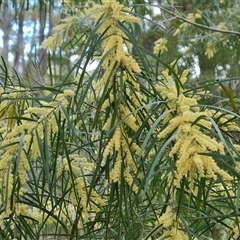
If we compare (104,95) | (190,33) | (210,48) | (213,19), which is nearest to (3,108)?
(104,95)

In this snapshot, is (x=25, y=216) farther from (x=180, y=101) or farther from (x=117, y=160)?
(x=180, y=101)

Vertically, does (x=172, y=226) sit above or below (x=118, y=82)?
below

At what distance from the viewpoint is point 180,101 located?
0.73m

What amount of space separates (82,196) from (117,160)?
17 cm

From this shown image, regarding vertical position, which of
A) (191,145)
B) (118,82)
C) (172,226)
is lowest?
(172,226)

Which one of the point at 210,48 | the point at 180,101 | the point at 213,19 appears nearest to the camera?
the point at 180,101

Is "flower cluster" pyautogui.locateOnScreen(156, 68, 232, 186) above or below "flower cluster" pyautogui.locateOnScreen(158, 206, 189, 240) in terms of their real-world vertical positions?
above

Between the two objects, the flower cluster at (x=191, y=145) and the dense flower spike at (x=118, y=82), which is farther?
the dense flower spike at (x=118, y=82)

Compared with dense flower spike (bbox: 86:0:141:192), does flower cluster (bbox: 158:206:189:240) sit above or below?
below

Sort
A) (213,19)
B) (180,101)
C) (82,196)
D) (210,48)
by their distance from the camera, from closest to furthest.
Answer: (180,101)
(82,196)
(210,48)
(213,19)

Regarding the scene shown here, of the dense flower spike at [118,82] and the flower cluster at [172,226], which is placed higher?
the dense flower spike at [118,82]

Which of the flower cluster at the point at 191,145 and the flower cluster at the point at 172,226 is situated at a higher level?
the flower cluster at the point at 191,145

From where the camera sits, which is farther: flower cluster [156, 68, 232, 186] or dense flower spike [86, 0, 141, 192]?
dense flower spike [86, 0, 141, 192]

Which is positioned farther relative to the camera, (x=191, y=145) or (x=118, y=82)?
(x=118, y=82)
